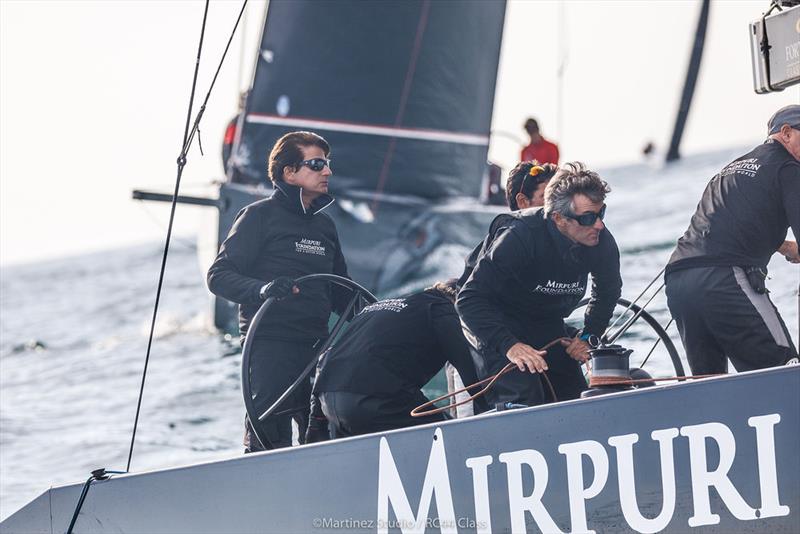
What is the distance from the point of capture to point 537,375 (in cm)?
349

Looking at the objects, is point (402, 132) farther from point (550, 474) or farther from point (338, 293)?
point (550, 474)

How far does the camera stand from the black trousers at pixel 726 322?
11.4 feet

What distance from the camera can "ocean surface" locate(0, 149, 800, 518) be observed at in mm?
8867

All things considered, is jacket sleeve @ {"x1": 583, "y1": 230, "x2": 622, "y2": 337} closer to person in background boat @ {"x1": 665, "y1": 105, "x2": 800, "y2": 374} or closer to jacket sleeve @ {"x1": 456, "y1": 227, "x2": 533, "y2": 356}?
person in background boat @ {"x1": 665, "y1": 105, "x2": 800, "y2": 374}

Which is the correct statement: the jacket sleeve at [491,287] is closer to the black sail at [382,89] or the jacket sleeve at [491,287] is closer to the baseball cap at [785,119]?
the baseball cap at [785,119]

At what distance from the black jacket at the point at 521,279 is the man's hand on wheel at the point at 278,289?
592mm

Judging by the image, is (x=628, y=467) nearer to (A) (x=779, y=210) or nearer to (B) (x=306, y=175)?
(A) (x=779, y=210)

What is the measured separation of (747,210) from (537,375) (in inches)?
26.3

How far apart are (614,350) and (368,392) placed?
29.2 inches

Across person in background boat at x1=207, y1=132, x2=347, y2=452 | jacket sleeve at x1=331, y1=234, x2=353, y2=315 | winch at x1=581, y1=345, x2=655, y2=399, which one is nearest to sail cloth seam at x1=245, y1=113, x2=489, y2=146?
jacket sleeve at x1=331, y1=234, x2=353, y2=315

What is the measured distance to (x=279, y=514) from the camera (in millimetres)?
3342

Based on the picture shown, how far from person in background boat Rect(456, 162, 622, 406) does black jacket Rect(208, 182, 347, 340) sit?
773mm

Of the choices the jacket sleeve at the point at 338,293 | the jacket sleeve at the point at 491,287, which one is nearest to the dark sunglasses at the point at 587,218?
the jacket sleeve at the point at 491,287

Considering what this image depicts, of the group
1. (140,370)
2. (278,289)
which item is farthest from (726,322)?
(140,370)
